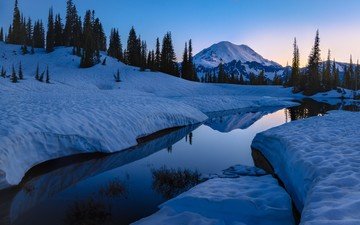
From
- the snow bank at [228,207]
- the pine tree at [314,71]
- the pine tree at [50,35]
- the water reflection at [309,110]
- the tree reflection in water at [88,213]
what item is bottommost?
the tree reflection in water at [88,213]

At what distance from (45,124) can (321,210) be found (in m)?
11.3

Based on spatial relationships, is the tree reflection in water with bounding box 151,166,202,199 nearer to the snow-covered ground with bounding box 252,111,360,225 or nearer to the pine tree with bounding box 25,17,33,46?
the snow-covered ground with bounding box 252,111,360,225

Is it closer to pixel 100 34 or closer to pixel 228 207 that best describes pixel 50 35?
pixel 100 34

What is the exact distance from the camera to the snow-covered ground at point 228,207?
7.31m

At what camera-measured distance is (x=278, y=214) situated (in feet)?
24.5

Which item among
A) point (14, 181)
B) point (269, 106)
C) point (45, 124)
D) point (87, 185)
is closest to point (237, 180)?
point (87, 185)

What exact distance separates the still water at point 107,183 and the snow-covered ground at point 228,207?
994 millimetres

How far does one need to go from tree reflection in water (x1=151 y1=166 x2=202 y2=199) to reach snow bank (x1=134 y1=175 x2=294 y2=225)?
1479 mm

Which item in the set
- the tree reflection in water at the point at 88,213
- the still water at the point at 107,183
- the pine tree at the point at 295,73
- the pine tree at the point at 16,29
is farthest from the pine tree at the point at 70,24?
the tree reflection in water at the point at 88,213

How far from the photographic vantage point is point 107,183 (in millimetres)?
11328

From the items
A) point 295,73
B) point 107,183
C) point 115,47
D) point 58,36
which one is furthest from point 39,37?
point 107,183

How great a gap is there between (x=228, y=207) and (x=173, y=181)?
3.79 metres

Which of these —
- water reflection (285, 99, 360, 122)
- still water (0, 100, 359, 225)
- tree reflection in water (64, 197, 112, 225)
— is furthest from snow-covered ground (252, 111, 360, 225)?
water reflection (285, 99, 360, 122)

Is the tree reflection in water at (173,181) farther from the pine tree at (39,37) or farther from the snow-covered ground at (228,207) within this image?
the pine tree at (39,37)
